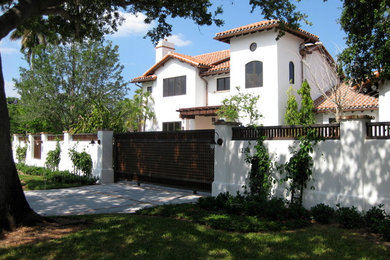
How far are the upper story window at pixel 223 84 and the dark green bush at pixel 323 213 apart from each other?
14.6 metres

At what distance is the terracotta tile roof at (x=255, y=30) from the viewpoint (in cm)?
1766

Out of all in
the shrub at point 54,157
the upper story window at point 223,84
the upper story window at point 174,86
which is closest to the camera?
the shrub at point 54,157

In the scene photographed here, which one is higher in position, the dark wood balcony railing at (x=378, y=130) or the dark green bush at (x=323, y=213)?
the dark wood balcony railing at (x=378, y=130)

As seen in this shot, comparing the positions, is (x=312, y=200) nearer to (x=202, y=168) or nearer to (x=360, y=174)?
(x=360, y=174)

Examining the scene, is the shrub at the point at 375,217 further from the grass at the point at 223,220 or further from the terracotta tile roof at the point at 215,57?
the terracotta tile roof at the point at 215,57

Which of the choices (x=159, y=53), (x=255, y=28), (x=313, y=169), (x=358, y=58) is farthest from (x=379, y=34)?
(x=159, y=53)

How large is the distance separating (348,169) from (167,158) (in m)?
6.29

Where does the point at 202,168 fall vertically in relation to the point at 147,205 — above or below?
above

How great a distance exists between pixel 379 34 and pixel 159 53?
714 inches

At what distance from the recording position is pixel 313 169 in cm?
778

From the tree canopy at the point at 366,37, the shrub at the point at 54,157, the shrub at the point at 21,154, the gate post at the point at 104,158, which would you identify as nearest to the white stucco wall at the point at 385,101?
the tree canopy at the point at 366,37

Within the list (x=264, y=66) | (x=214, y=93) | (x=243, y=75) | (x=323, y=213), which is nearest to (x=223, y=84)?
(x=214, y=93)

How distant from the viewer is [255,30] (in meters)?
18.3

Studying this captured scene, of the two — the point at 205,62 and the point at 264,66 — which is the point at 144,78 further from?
the point at 264,66
